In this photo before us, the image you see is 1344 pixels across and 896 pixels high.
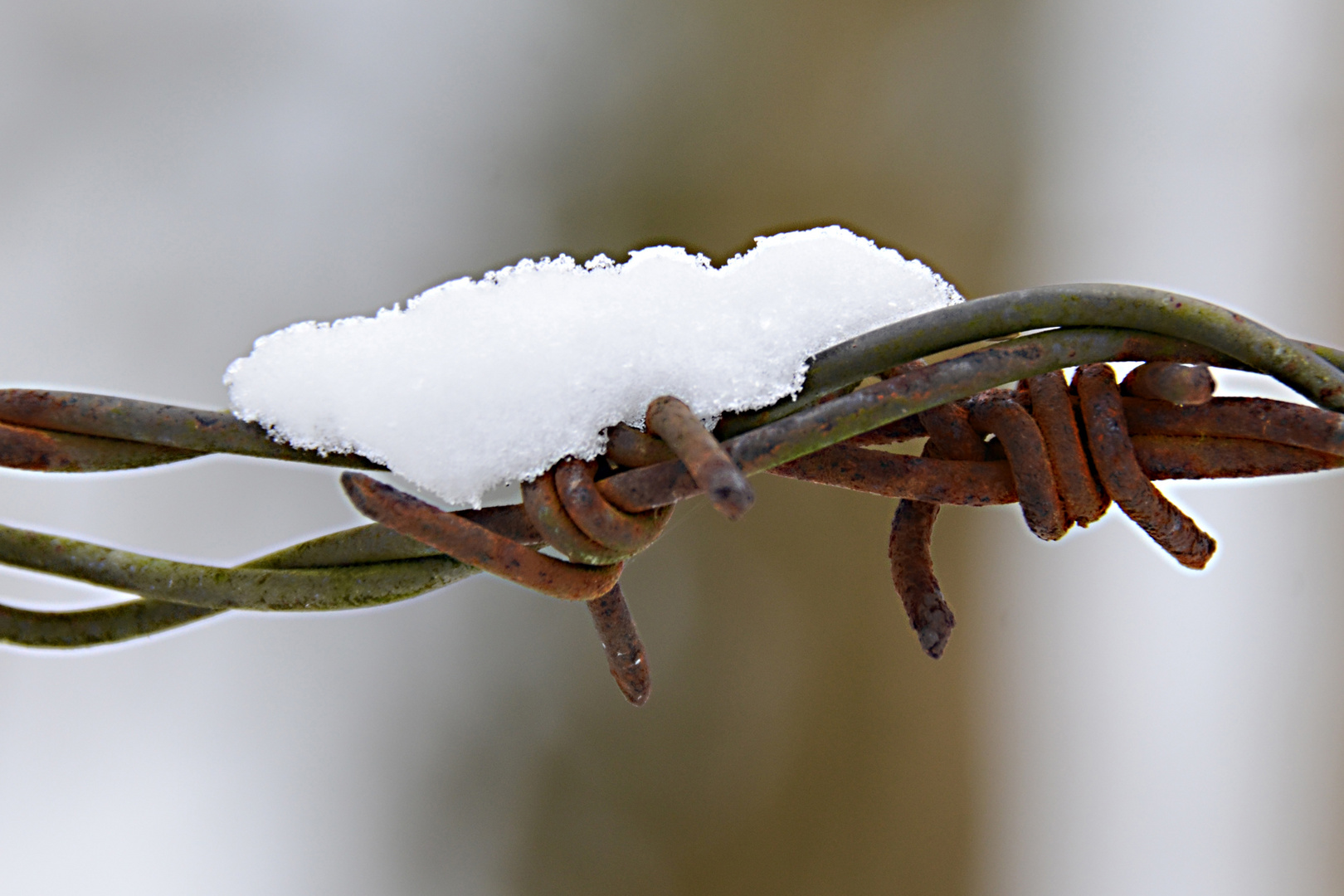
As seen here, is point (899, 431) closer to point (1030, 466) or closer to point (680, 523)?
point (1030, 466)

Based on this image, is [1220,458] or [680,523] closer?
[1220,458]

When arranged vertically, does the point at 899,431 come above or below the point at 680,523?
below

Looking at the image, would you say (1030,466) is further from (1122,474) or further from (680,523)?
(680,523)

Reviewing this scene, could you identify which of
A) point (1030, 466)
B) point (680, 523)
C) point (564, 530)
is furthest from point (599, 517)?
point (680, 523)

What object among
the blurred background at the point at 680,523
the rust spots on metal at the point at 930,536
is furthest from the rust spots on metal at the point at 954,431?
the blurred background at the point at 680,523

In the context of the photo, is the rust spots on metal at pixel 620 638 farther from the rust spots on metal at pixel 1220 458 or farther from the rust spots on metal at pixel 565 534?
the rust spots on metal at pixel 1220 458

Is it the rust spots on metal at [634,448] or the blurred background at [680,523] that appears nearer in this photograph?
the rust spots on metal at [634,448]

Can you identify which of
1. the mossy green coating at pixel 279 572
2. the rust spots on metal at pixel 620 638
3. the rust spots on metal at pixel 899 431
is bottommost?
the rust spots on metal at pixel 620 638

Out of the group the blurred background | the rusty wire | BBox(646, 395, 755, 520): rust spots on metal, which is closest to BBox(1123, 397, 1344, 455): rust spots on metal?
the rusty wire
